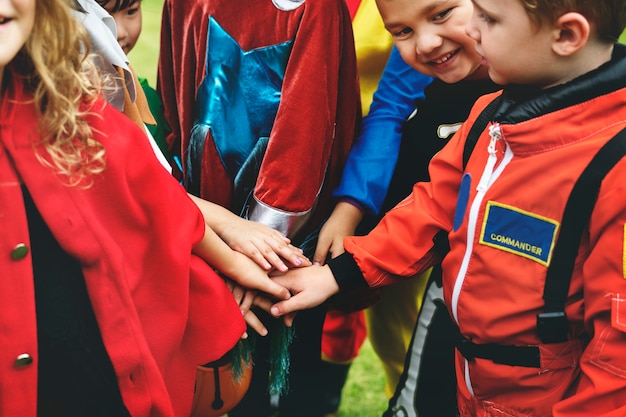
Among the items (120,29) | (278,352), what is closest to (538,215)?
(278,352)

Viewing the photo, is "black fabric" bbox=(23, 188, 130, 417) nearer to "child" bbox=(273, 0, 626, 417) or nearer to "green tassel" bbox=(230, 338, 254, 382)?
"green tassel" bbox=(230, 338, 254, 382)

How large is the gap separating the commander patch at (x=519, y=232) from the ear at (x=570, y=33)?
0.96 feet

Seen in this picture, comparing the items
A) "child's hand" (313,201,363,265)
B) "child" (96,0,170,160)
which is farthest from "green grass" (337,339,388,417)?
"child" (96,0,170,160)

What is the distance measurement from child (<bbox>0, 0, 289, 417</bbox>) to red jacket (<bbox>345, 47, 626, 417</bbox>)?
0.51 meters

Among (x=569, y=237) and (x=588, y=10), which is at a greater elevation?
(x=588, y=10)

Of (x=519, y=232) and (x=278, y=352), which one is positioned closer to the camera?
(x=519, y=232)

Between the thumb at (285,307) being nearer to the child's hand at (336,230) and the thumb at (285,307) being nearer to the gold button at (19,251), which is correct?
the child's hand at (336,230)

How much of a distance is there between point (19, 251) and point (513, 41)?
2.96ft

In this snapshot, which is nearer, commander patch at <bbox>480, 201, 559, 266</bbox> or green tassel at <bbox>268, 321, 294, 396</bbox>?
commander patch at <bbox>480, 201, 559, 266</bbox>

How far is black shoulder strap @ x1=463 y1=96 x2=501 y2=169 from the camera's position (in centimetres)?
143

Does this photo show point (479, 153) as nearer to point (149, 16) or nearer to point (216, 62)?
point (216, 62)

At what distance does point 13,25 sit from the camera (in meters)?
1.11

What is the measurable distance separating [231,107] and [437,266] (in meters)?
0.64

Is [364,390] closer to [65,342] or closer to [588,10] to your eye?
[65,342]
